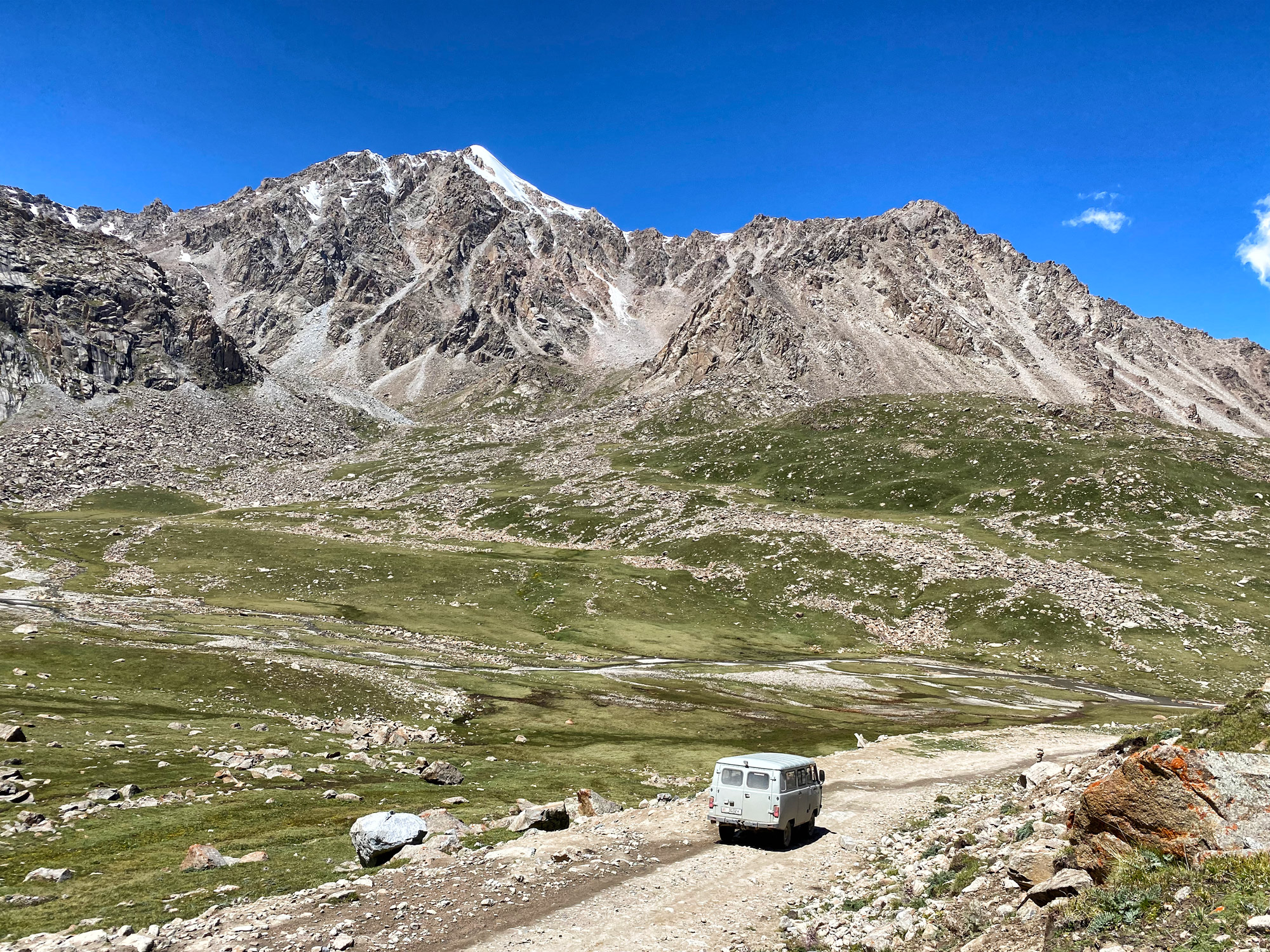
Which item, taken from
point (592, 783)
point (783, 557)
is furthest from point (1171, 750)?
point (783, 557)

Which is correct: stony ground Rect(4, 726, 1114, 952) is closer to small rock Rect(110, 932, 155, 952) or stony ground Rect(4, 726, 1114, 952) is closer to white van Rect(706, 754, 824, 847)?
small rock Rect(110, 932, 155, 952)

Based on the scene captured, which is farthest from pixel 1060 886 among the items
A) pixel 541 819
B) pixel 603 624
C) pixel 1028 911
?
pixel 603 624

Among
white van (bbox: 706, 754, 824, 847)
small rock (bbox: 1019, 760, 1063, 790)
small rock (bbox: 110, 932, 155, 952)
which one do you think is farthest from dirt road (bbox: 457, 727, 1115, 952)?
small rock (bbox: 110, 932, 155, 952)

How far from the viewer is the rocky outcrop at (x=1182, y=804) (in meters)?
12.1

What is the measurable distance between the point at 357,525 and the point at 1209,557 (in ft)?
574

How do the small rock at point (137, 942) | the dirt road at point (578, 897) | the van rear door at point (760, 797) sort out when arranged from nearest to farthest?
the small rock at point (137, 942)
the dirt road at point (578, 897)
the van rear door at point (760, 797)

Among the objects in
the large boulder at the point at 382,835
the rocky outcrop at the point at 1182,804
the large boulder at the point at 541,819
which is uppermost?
the rocky outcrop at the point at 1182,804

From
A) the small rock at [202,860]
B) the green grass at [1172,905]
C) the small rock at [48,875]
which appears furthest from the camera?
the small rock at [202,860]

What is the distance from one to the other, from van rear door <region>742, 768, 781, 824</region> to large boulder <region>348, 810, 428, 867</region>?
37.6 ft

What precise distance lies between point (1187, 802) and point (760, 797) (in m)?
13.8

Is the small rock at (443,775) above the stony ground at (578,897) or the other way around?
the other way around

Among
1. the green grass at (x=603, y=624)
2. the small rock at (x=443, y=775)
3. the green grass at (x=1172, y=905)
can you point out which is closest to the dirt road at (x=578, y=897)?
the green grass at (x=603, y=624)

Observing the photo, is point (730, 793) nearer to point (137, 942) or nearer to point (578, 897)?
point (578, 897)

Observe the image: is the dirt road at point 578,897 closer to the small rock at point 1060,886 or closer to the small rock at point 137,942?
the small rock at point 137,942
